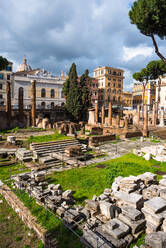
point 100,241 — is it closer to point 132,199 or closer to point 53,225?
point 53,225

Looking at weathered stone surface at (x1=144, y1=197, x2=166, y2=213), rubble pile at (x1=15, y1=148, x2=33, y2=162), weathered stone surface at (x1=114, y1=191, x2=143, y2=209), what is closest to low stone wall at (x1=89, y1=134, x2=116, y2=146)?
rubble pile at (x1=15, y1=148, x2=33, y2=162)

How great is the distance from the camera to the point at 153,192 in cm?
678

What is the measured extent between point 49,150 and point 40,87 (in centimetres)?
3759

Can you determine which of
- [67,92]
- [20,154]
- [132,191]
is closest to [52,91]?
[67,92]

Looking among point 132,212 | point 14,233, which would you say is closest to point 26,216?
point 14,233

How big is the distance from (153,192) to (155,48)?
18.4 metres

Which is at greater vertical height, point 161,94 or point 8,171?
point 161,94

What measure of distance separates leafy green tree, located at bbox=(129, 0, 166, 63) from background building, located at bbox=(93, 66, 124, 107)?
135ft

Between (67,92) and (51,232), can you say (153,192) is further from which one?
(67,92)

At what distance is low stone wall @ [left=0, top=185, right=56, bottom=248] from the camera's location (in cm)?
506

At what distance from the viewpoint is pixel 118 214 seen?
5699 millimetres

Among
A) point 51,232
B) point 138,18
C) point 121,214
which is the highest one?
point 138,18

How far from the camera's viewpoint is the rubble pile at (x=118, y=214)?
4.71 metres

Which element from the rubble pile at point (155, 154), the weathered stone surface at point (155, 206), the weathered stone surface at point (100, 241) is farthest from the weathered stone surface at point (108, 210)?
the rubble pile at point (155, 154)
